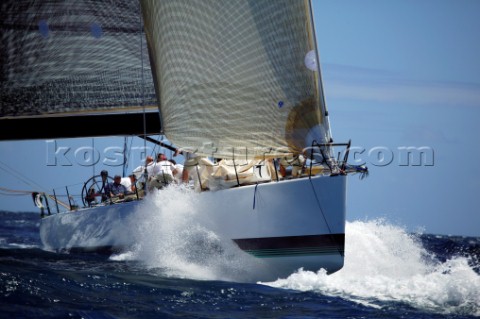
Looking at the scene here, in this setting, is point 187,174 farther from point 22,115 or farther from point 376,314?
point 376,314

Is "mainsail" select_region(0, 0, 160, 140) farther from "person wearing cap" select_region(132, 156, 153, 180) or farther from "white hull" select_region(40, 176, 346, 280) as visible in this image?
"white hull" select_region(40, 176, 346, 280)

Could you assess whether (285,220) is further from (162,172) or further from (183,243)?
(162,172)

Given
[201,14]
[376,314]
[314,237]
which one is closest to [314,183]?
[314,237]

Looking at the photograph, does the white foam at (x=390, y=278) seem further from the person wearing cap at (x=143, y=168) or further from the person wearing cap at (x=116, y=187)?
the person wearing cap at (x=116, y=187)

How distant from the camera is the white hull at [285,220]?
1001 centimetres

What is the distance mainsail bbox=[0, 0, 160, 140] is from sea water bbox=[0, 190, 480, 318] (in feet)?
9.30

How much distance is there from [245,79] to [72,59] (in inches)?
193

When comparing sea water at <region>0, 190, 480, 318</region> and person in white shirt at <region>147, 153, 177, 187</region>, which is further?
person in white shirt at <region>147, 153, 177, 187</region>

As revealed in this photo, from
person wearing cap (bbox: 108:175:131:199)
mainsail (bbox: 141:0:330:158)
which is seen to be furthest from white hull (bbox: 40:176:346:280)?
person wearing cap (bbox: 108:175:131:199)

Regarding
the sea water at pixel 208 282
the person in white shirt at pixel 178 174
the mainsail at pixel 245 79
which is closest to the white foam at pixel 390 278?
the sea water at pixel 208 282

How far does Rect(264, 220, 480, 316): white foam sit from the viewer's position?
9.11m

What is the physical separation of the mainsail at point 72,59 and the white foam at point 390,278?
4.89m

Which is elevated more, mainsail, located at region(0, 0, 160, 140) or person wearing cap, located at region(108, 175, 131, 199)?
mainsail, located at region(0, 0, 160, 140)

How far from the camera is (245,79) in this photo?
10766 mm
